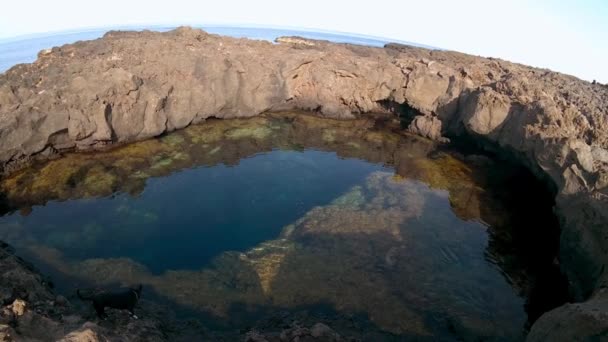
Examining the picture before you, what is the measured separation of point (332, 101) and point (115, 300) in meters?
25.9

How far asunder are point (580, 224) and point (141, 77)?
26.4m

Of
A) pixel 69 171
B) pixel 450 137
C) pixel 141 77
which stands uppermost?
pixel 141 77

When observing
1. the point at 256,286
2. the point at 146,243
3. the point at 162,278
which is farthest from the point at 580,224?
the point at 146,243

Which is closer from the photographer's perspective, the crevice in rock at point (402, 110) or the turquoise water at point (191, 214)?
the turquoise water at point (191, 214)

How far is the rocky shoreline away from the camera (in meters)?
14.6

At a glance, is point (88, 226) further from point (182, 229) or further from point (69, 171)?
point (69, 171)

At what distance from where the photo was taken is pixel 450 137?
96.0 ft

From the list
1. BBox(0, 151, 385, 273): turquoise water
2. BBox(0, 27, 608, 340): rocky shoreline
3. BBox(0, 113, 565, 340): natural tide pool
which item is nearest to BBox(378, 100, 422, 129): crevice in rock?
BBox(0, 27, 608, 340): rocky shoreline

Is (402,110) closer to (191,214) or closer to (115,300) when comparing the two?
(191,214)

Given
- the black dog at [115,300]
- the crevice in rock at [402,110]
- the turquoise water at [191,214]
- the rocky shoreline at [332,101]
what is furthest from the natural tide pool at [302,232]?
the crevice in rock at [402,110]

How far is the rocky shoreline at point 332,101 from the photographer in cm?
1461

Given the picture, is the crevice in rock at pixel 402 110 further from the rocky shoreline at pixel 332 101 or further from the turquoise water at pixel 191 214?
the turquoise water at pixel 191 214

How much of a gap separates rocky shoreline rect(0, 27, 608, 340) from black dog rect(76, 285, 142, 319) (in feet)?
38.3

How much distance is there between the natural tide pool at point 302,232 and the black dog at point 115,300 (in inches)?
58.5
